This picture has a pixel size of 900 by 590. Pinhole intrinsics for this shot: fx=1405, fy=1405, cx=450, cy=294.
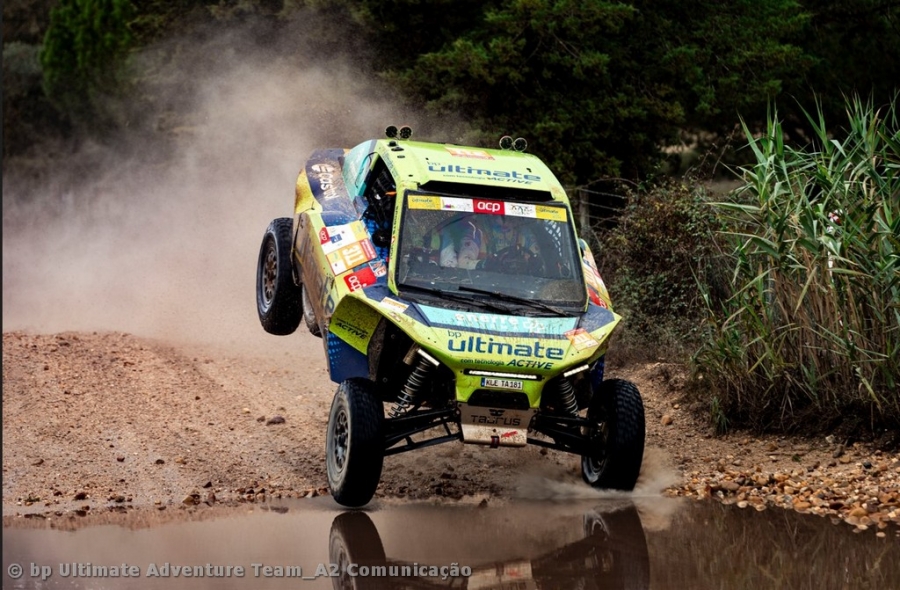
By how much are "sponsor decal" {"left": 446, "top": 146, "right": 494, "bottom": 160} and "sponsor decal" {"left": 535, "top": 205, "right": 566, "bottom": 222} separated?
752mm

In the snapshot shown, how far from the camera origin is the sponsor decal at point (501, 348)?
9125mm

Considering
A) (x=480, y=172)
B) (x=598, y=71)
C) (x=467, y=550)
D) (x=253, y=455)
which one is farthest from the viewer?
(x=598, y=71)

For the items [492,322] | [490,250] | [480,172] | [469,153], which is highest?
[469,153]

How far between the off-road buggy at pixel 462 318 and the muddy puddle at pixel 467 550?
19.6 inches

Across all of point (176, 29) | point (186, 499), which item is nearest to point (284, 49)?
point (176, 29)

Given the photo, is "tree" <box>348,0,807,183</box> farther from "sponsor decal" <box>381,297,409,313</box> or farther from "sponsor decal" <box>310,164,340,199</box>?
"sponsor decal" <box>381,297,409,313</box>

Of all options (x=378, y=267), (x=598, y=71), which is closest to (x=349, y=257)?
(x=378, y=267)

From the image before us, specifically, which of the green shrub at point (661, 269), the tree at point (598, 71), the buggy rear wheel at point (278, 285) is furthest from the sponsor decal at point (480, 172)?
the tree at point (598, 71)

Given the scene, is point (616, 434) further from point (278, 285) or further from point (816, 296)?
point (278, 285)

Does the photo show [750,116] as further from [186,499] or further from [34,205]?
[34,205]

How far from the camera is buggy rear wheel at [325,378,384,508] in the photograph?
9.12 meters

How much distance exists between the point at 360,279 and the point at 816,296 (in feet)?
11.6

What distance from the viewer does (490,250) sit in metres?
10.1

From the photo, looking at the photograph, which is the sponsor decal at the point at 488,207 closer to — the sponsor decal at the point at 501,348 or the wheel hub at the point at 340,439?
the sponsor decal at the point at 501,348
